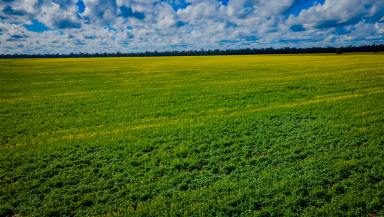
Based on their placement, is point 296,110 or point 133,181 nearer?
point 133,181

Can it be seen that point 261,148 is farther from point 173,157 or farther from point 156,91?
point 156,91

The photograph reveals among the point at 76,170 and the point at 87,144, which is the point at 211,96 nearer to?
the point at 87,144

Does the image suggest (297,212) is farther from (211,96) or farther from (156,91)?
(156,91)

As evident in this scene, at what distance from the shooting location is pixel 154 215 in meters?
5.89

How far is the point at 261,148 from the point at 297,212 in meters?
3.89

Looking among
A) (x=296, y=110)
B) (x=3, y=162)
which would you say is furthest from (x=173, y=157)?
(x=296, y=110)

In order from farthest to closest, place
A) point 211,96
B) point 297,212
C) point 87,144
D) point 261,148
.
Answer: point 211,96
point 87,144
point 261,148
point 297,212

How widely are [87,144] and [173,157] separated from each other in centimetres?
398

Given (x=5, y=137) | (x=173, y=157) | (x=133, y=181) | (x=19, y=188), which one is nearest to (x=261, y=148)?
(x=173, y=157)

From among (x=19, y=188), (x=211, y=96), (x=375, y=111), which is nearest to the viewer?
(x=19, y=188)

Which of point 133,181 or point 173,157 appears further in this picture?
point 173,157

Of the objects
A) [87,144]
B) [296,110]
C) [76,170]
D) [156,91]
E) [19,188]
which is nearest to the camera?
[19,188]

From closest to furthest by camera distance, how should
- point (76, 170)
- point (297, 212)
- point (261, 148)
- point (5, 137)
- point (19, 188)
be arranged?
point (297, 212) < point (19, 188) < point (76, 170) < point (261, 148) < point (5, 137)

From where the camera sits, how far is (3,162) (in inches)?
349
